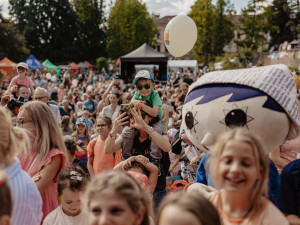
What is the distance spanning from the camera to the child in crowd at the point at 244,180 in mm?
1634

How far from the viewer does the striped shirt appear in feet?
5.75

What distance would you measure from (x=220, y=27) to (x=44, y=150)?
39.2 metres

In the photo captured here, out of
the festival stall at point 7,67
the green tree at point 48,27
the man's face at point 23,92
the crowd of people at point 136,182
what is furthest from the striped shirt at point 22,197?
the green tree at point 48,27

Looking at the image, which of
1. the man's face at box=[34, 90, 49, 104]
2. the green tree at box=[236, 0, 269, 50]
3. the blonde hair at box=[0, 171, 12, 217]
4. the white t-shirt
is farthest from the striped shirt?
the green tree at box=[236, 0, 269, 50]

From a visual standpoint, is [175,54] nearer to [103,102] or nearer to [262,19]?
[103,102]

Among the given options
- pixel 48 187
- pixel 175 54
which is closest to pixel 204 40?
pixel 175 54

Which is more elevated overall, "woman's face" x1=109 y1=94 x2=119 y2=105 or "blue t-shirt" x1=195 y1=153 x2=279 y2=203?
"blue t-shirt" x1=195 y1=153 x2=279 y2=203

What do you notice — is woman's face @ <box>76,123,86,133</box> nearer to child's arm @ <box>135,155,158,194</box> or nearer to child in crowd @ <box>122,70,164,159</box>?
child in crowd @ <box>122,70,164,159</box>

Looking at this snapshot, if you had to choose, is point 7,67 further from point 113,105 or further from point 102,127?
point 102,127

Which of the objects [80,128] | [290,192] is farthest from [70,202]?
[80,128]

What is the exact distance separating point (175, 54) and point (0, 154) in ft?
11.4

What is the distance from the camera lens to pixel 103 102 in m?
8.46

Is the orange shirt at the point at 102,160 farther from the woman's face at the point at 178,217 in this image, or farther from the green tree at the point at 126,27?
the green tree at the point at 126,27

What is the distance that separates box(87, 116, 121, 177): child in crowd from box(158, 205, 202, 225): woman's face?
2.43 metres
